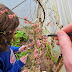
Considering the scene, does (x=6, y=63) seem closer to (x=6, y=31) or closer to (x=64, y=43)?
(x=6, y=31)

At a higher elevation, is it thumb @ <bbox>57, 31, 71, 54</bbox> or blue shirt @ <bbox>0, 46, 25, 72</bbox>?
thumb @ <bbox>57, 31, 71, 54</bbox>

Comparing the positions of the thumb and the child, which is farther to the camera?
the child

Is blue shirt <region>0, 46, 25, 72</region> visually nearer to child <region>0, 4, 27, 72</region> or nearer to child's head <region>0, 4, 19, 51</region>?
child <region>0, 4, 27, 72</region>

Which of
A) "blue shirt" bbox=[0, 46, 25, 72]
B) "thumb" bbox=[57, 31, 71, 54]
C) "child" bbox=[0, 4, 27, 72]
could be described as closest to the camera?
"thumb" bbox=[57, 31, 71, 54]

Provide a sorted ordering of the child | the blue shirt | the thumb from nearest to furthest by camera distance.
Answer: the thumb, the child, the blue shirt

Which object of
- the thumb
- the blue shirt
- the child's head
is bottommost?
the blue shirt

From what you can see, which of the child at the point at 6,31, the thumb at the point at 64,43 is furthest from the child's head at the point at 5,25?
the thumb at the point at 64,43

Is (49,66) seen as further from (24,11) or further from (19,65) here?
(24,11)

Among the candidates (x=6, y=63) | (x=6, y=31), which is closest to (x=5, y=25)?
(x=6, y=31)

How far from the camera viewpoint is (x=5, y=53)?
1021mm

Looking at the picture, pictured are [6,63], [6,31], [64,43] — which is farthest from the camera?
[6,63]

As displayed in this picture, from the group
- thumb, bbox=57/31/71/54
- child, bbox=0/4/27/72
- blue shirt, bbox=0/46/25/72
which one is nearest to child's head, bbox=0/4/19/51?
child, bbox=0/4/27/72

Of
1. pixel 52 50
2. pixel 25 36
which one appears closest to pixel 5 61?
pixel 52 50

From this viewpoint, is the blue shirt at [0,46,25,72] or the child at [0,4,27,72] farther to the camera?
the blue shirt at [0,46,25,72]
